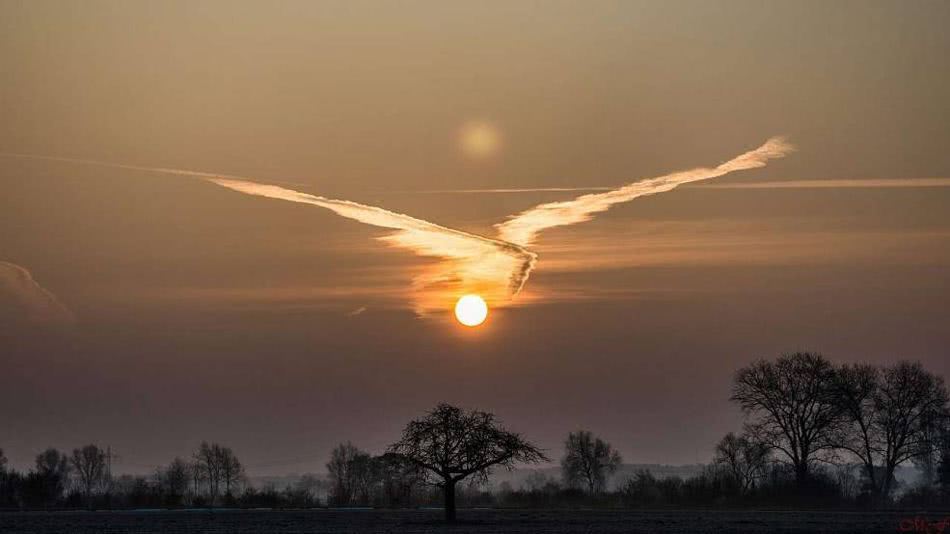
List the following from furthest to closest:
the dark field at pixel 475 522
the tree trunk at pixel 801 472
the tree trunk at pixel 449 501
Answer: the tree trunk at pixel 801 472
the tree trunk at pixel 449 501
the dark field at pixel 475 522

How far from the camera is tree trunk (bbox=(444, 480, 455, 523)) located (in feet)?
272

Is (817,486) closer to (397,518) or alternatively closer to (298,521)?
(397,518)

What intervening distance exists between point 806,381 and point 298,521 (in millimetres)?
60388

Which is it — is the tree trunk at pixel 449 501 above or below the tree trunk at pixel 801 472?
below

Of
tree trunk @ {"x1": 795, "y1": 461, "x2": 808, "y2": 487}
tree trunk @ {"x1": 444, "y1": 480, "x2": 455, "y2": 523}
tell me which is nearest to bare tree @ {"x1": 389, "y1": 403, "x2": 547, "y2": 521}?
tree trunk @ {"x1": 444, "y1": 480, "x2": 455, "y2": 523}

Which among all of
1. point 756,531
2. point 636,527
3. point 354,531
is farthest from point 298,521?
point 756,531

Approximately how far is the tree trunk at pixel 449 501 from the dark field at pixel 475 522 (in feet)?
2.86

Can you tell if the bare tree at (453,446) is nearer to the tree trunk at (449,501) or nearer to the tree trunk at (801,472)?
the tree trunk at (449,501)

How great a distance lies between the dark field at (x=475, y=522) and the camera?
69750 millimetres

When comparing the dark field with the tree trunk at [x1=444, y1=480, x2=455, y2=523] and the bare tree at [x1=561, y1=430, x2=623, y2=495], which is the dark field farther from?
the bare tree at [x1=561, y1=430, x2=623, y2=495]

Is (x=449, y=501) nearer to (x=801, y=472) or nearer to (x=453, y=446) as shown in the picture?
(x=453, y=446)

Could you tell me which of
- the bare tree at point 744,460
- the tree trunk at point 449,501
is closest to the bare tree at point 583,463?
the bare tree at point 744,460

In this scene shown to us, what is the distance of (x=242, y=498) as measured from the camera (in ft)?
385

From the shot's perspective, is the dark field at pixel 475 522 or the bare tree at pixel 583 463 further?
the bare tree at pixel 583 463
